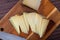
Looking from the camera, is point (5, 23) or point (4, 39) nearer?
point (4, 39)

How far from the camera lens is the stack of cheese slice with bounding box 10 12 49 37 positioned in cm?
94

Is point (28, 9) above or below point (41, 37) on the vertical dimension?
above

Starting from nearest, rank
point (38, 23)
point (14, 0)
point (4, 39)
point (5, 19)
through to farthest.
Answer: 1. point (4, 39)
2. point (38, 23)
3. point (5, 19)
4. point (14, 0)

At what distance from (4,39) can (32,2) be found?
0.37 meters

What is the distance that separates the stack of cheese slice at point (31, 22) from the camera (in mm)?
940

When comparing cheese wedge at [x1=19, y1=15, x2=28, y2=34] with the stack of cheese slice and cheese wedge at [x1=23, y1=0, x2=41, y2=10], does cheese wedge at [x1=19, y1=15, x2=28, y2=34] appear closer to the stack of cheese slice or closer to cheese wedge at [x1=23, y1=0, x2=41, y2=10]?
the stack of cheese slice

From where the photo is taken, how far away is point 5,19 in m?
1.04

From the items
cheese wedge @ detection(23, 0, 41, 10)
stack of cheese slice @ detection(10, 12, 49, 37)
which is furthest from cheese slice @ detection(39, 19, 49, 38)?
cheese wedge @ detection(23, 0, 41, 10)

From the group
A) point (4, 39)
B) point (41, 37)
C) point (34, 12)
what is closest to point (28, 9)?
point (34, 12)

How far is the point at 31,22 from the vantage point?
37.3 inches

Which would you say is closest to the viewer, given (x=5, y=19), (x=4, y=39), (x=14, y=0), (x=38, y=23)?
(x=4, y=39)

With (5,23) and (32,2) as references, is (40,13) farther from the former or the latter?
(5,23)

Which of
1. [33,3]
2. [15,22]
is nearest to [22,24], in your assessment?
[15,22]

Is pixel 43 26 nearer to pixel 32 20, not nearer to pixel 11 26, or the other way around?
pixel 32 20
